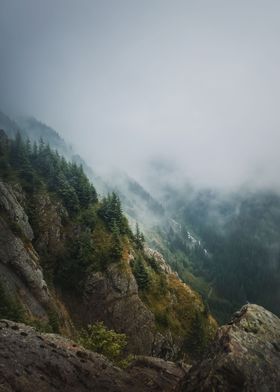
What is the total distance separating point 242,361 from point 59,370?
19.1 meters

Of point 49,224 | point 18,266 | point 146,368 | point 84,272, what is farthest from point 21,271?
point 146,368

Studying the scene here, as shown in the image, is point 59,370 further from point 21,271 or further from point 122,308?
point 122,308

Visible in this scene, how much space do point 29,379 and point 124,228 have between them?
109m

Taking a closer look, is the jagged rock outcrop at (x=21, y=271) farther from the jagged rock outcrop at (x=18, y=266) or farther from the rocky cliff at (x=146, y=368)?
the rocky cliff at (x=146, y=368)

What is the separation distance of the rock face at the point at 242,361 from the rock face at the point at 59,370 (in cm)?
976

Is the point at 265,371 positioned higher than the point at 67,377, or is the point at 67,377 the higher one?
the point at 265,371

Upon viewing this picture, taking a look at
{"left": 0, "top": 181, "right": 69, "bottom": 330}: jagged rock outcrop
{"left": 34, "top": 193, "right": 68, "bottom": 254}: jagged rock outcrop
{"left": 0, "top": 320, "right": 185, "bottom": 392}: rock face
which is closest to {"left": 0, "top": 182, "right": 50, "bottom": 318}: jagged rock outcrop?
{"left": 0, "top": 181, "right": 69, "bottom": 330}: jagged rock outcrop

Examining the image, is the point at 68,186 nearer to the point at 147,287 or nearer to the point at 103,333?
the point at 147,287

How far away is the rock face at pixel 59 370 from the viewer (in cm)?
3109

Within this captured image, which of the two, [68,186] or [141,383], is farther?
[68,186]

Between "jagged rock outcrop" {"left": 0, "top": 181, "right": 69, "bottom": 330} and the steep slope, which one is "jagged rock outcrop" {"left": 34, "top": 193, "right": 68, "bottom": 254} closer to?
the steep slope

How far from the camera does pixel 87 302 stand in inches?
4149

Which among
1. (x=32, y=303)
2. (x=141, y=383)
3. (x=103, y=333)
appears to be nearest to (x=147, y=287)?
(x=32, y=303)

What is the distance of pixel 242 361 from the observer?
27109 mm
